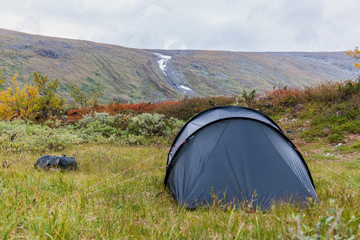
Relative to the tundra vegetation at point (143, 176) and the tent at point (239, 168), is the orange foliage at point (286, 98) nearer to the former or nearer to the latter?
the tundra vegetation at point (143, 176)

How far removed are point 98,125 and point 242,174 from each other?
10762 millimetres

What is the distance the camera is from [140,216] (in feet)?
9.28

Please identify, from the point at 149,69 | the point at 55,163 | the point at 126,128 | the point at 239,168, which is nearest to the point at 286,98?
the point at 126,128

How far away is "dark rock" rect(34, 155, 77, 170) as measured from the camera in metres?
5.25

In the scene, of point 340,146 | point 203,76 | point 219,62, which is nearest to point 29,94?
point 340,146

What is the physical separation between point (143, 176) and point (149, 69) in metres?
79.5

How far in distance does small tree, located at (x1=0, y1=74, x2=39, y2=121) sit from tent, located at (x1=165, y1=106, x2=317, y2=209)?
14.1 meters

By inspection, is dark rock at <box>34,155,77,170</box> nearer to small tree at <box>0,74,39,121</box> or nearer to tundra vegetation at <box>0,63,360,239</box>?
tundra vegetation at <box>0,63,360,239</box>

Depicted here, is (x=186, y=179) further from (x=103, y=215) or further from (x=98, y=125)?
(x=98, y=125)

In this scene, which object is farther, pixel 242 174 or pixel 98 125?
pixel 98 125

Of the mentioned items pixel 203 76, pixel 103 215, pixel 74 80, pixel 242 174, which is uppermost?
pixel 203 76

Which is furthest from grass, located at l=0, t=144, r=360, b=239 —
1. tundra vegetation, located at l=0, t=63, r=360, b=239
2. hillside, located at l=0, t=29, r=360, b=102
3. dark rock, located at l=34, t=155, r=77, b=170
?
hillside, located at l=0, t=29, r=360, b=102

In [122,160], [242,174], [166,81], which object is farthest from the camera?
[166,81]

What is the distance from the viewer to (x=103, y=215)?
2.55 meters
